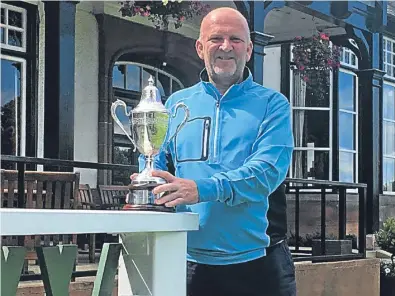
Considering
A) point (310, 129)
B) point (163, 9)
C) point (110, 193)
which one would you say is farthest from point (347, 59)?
point (110, 193)

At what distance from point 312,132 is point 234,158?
8.87 meters

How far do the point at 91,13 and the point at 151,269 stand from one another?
6566 millimetres

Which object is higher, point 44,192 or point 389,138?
point 389,138

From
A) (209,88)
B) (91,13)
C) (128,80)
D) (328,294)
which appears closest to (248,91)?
(209,88)

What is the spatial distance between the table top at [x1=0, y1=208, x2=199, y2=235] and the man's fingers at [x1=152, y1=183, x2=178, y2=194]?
0.25ft

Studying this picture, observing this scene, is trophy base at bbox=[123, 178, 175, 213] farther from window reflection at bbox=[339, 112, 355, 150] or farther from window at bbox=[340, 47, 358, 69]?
window at bbox=[340, 47, 358, 69]

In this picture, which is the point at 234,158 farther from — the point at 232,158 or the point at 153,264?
the point at 153,264

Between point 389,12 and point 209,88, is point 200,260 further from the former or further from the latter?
point 389,12

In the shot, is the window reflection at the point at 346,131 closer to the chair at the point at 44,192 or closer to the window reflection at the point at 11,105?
the window reflection at the point at 11,105

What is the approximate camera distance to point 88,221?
2145mm

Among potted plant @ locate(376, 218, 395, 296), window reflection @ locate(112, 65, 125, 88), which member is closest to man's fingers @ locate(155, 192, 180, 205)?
potted plant @ locate(376, 218, 395, 296)

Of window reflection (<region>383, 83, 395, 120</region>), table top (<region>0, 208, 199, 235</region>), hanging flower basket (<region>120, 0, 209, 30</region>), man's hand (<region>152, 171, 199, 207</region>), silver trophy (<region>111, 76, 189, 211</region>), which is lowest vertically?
table top (<region>0, 208, 199, 235</region>)

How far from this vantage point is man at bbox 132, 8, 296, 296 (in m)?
2.67

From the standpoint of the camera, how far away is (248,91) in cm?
282
